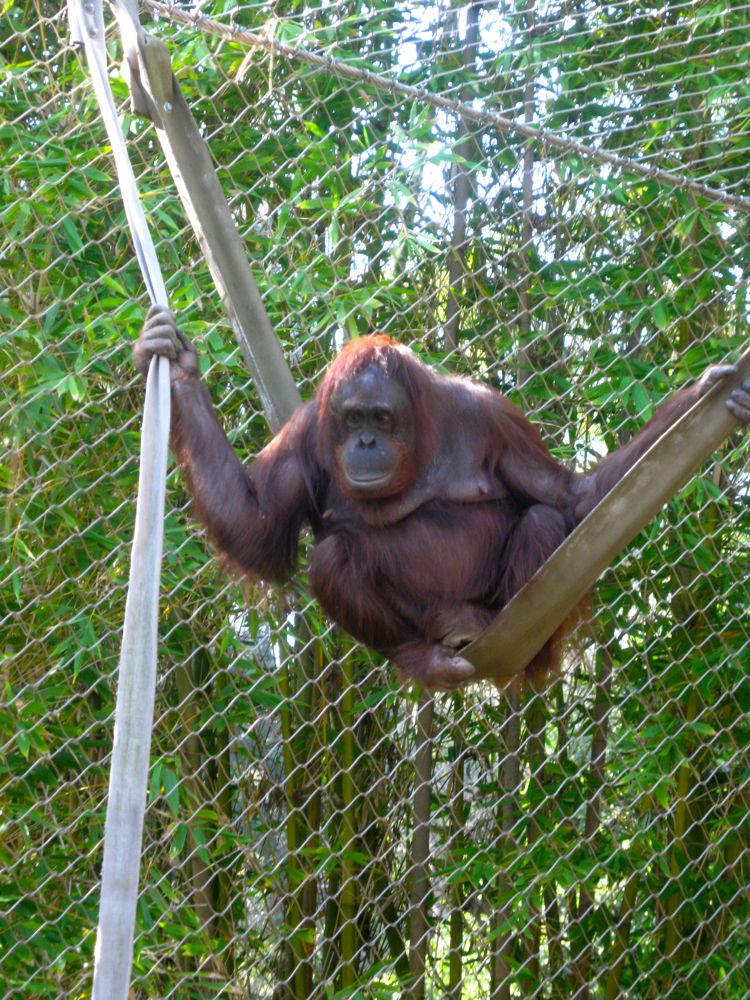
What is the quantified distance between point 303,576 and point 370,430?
51 cm

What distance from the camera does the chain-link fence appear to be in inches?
102

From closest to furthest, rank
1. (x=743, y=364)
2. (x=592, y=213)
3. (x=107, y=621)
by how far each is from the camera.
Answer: (x=743, y=364) < (x=107, y=621) < (x=592, y=213)

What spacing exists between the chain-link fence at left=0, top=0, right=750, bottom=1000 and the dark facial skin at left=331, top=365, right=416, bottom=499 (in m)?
0.35

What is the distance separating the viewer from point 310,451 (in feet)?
7.53

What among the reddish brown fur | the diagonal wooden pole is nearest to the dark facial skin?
the reddish brown fur

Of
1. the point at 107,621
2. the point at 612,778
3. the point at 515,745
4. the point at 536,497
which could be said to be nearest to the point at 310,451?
the point at 536,497

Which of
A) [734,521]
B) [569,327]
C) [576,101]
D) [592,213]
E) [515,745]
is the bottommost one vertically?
[515,745]

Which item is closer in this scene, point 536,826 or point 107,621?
point 107,621

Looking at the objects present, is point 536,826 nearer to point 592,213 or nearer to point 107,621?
point 107,621

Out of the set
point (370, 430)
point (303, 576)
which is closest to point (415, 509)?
point (370, 430)

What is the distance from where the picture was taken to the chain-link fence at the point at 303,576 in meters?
2.58

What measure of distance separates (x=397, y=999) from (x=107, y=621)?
62.8 inches

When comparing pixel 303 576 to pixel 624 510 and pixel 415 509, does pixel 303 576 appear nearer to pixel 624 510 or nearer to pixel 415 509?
pixel 415 509

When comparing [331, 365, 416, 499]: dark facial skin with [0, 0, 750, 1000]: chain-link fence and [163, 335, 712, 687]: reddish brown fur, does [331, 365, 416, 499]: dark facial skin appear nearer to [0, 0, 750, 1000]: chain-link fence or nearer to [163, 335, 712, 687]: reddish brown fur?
[163, 335, 712, 687]: reddish brown fur
